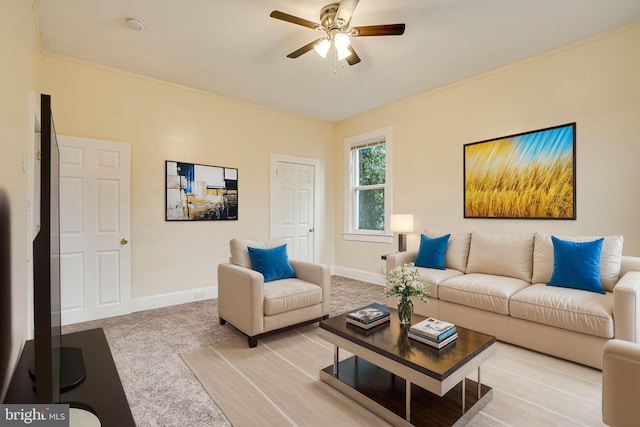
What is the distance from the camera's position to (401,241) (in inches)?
169

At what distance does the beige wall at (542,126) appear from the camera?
9.34 feet

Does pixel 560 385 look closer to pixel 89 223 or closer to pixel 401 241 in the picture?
pixel 401 241

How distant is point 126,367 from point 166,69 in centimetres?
307

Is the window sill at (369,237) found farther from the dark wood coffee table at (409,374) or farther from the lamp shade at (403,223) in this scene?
the dark wood coffee table at (409,374)

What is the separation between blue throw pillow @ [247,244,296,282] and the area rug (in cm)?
66

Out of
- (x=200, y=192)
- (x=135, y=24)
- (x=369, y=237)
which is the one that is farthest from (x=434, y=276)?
(x=135, y=24)

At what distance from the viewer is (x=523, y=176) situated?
3457 mm

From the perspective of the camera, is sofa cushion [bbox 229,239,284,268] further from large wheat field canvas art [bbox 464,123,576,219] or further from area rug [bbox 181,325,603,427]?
large wheat field canvas art [bbox 464,123,576,219]

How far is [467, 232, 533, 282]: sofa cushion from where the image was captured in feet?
10.2

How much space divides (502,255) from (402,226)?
1.30 meters

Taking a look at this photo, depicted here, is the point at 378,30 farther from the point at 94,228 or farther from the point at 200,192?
Answer: the point at 94,228

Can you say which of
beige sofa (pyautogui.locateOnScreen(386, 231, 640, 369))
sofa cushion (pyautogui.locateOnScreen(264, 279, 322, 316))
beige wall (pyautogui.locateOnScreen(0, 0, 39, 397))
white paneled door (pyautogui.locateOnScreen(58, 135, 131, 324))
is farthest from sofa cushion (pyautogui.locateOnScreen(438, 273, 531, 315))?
white paneled door (pyautogui.locateOnScreen(58, 135, 131, 324))

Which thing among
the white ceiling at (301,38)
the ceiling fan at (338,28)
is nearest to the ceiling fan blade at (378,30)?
the ceiling fan at (338,28)

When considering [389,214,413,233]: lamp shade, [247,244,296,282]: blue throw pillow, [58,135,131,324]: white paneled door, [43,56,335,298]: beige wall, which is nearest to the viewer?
[247,244,296,282]: blue throw pillow
